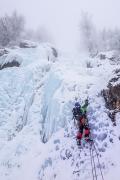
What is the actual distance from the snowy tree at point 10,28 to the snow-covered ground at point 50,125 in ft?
50.5

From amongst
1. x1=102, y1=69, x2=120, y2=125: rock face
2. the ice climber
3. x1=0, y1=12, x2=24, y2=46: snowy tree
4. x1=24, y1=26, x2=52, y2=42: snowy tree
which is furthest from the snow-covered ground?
x1=24, y1=26, x2=52, y2=42: snowy tree

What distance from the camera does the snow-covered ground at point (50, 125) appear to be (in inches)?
506

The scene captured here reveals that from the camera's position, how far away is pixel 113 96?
14398 mm

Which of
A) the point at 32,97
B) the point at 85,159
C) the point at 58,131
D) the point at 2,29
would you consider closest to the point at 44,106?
the point at 32,97

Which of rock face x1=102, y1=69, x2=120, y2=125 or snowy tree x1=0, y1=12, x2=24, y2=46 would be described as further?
snowy tree x1=0, y1=12, x2=24, y2=46

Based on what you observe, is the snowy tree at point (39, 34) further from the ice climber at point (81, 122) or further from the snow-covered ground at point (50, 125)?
the ice climber at point (81, 122)

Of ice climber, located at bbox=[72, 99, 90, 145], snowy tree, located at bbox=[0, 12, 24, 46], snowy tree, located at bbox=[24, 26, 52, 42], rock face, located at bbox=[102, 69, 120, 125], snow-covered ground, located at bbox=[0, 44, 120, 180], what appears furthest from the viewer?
snowy tree, located at bbox=[24, 26, 52, 42]

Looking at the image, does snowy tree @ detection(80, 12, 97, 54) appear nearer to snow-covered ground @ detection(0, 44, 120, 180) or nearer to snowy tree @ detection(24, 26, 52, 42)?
snowy tree @ detection(24, 26, 52, 42)

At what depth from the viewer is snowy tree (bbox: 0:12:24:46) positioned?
37219 mm

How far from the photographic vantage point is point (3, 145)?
16609 millimetres

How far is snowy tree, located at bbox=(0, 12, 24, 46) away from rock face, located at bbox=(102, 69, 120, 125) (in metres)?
24.9

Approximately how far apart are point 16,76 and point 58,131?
9.16 metres

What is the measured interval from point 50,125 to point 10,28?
26645 millimetres

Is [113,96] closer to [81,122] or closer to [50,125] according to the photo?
[81,122]
